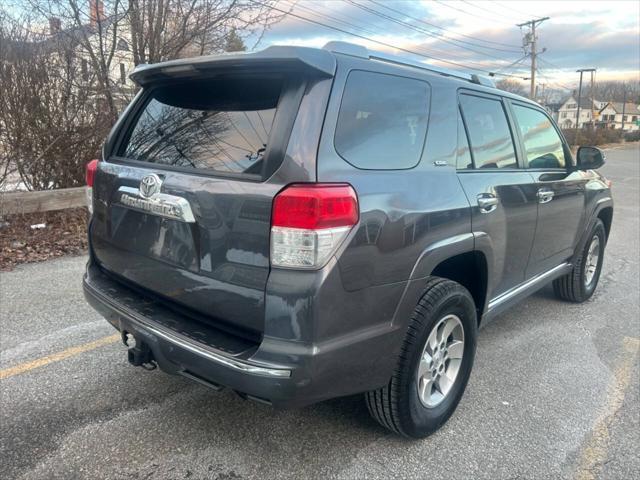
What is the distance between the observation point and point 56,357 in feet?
11.6

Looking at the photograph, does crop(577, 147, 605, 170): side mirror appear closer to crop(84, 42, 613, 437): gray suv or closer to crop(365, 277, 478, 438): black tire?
crop(84, 42, 613, 437): gray suv

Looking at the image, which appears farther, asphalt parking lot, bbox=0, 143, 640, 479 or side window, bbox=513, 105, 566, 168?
side window, bbox=513, 105, 566, 168

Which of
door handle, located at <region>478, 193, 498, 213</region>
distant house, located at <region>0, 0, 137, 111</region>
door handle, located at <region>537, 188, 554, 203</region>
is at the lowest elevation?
door handle, located at <region>537, 188, 554, 203</region>

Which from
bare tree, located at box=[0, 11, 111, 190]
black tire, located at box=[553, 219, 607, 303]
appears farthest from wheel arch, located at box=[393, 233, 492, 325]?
bare tree, located at box=[0, 11, 111, 190]

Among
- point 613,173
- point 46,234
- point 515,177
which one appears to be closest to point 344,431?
point 515,177

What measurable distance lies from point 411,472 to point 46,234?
6143 millimetres

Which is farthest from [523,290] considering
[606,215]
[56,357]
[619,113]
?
[619,113]

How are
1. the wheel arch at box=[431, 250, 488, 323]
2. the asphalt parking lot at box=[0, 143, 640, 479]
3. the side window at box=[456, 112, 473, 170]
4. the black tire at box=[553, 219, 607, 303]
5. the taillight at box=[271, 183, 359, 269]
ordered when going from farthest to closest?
the black tire at box=[553, 219, 607, 303] → the wheel arch at box=[431, 250, 488, 323] → the side window at box=[456, 112, 473, 170] → the asphalt parking lot at box=[0, 143, 640, 479] → the taillight at box=[271, 183, 359, 269]

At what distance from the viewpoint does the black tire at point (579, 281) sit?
4848 millimetres

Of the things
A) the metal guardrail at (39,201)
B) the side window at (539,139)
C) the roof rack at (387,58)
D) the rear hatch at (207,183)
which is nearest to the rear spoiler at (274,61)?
the rear hatch at (207,183)

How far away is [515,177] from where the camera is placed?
3432 mm

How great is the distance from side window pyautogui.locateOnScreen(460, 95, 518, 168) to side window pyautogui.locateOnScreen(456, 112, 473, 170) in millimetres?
74

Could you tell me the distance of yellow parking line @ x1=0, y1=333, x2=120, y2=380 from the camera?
333 centimetres

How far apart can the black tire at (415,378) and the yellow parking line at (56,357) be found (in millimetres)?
2162
